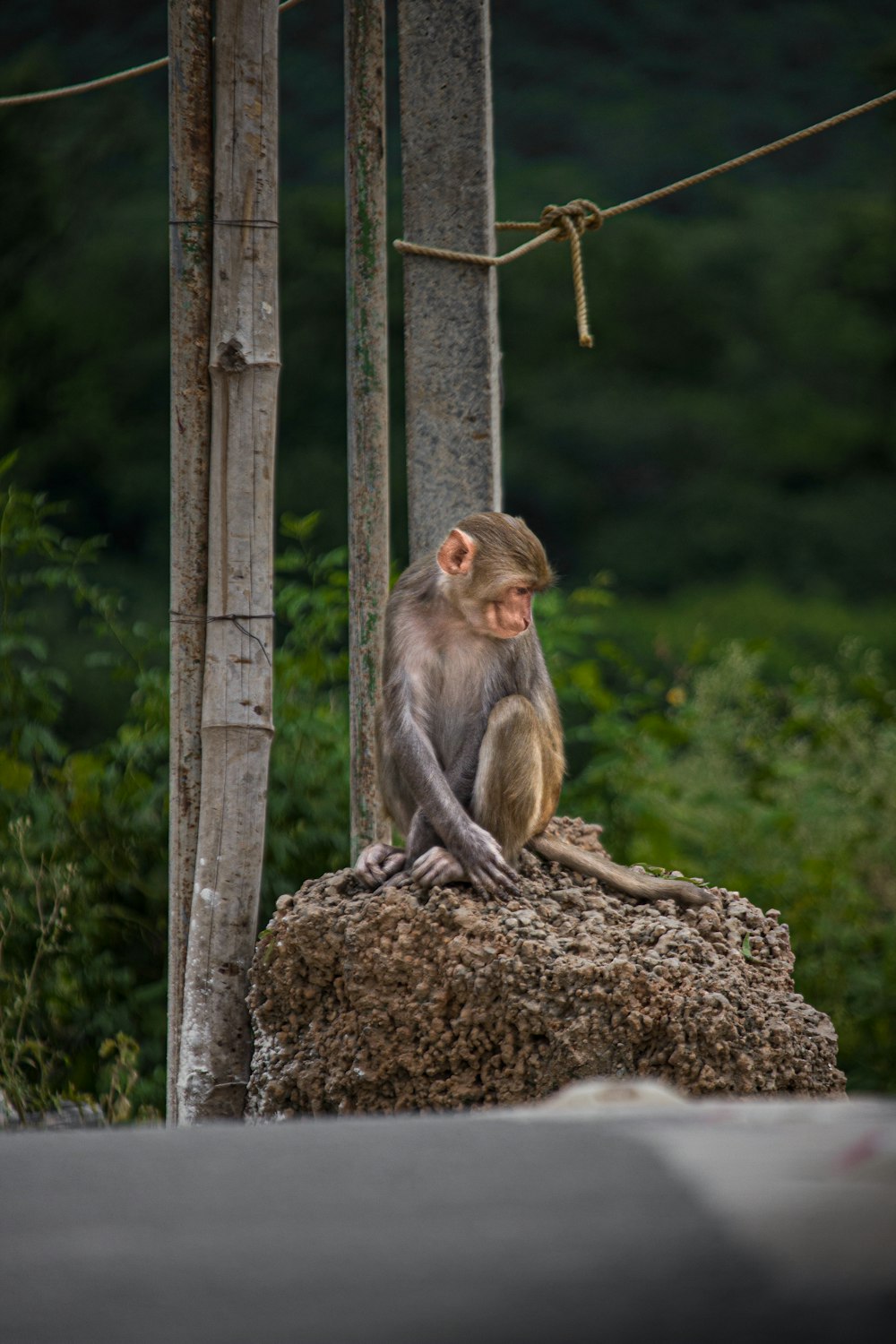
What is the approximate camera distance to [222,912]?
10.9 feet

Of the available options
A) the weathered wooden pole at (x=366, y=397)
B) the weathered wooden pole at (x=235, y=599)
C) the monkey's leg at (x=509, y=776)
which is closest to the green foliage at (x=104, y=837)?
the weathered wooden pole at (x=366, y=397)

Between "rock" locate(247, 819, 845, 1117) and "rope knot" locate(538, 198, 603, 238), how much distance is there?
1841 mm

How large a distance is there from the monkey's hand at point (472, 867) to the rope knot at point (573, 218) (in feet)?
5.69

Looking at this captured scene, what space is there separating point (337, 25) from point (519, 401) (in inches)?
82.3

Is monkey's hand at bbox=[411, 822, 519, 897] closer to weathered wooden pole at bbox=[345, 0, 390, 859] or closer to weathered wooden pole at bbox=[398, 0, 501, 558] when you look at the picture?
weathered wooden pole at bbox=[345, 0, 390, 859]

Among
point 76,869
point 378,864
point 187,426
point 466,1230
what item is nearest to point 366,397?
point 187,426

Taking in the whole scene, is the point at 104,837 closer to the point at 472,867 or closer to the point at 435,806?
the point at 435,806

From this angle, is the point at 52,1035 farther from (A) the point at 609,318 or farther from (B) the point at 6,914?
(A) the point at 609,318

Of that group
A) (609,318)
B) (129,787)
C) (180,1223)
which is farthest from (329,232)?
(180,1223)

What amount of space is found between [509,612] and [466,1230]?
2.70 metres

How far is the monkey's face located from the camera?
3.45 meters

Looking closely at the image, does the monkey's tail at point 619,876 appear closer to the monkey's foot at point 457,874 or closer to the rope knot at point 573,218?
the monkey's foot at point 457,874

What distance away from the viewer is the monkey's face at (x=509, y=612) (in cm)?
345

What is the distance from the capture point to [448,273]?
3.78m
